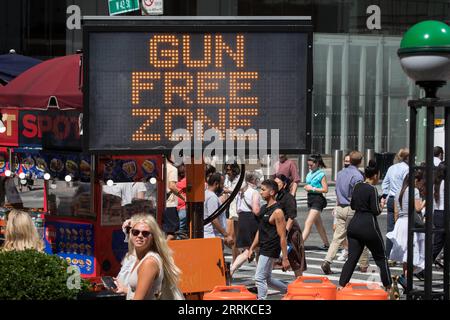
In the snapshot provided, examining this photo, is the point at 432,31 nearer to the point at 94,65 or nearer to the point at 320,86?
the point at 94,65

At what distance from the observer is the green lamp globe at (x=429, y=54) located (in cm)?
946

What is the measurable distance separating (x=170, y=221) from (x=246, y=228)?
1.76 meters

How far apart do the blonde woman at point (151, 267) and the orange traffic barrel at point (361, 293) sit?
1465 millimetres

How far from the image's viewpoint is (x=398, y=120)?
4309 cm

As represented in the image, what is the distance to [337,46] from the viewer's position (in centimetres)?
4172

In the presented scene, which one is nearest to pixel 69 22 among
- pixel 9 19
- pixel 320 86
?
pixel 9 19

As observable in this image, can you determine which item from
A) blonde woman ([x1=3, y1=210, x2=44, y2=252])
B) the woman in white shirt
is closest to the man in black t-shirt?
the woman in white shirt

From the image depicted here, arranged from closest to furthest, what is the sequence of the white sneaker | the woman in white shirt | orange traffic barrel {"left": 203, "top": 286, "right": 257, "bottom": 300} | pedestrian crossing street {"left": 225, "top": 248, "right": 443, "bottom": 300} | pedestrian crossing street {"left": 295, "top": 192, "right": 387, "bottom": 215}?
orange traffic barrel {"left": 203, "top": 286, "right": 257, "bottom": 300}
the woman in white shirt
pedestrian crossing street {"left": 225, "top": 248, "right": 443, "bottom": 300}
the white sneaker
pedestrian crossing street {"left": 295, "top": 192, "right": 387, "bottom": 215}

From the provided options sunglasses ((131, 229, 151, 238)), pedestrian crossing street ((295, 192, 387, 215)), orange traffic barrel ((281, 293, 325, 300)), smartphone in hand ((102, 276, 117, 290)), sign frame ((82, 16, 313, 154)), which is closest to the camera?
sunglasses ((131, 229, 151, 238))

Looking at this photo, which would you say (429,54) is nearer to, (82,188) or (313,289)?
(313,289)

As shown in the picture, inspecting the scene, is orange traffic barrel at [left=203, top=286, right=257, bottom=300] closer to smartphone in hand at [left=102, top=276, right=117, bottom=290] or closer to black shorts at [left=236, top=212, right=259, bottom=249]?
smartphone in hand at [left=102, top=276, right=117, bottom=290]

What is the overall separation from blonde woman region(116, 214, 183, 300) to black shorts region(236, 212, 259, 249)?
8.30 meters

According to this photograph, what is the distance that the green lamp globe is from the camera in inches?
372

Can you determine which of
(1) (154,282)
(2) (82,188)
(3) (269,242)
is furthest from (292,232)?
(1) (154,282)
